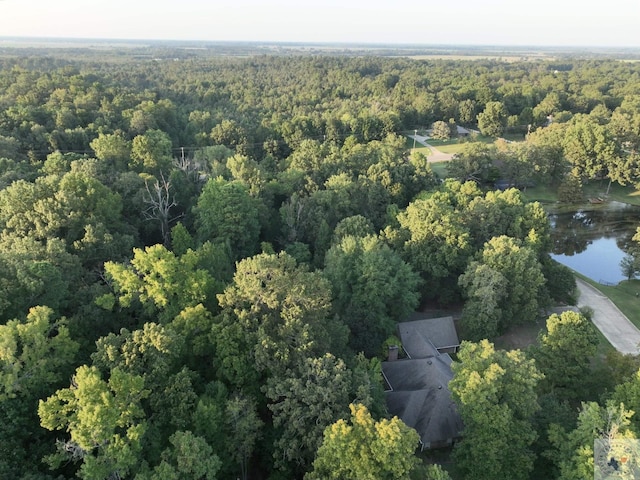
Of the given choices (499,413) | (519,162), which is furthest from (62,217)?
(519,162)

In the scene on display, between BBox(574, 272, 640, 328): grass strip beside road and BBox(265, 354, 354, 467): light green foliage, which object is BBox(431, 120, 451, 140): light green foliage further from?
BBox(265, 354, 354, 467): light green foliage

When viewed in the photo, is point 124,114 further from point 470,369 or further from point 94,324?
point 470,369

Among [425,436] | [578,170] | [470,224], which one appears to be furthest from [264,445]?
[578,170]

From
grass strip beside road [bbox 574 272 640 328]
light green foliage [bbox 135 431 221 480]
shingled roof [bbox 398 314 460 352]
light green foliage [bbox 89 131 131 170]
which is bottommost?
grass strip beside road [bbox 574 272 640 328]

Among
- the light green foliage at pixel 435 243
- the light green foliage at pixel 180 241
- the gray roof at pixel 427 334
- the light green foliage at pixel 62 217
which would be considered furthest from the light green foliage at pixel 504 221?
the light green foliage at pixel 62 217

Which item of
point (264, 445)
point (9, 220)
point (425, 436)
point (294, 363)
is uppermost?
point (9, 220)

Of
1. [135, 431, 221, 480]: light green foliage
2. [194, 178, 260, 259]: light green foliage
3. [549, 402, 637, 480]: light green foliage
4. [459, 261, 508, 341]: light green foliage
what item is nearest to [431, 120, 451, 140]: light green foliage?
[194, 178, 260, 259]: light green foliage

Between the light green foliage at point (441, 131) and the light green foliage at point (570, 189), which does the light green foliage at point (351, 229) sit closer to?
the light green foliage at point (570, 189)

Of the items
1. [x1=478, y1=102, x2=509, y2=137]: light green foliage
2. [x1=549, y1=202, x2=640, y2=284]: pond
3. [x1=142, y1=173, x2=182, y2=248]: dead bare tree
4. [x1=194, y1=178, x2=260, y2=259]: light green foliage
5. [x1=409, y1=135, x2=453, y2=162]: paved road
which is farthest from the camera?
[x1=478, y1=102, x2=509, y2=137]: light green foliage

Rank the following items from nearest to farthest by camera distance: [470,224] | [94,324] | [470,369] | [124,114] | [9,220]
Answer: [470,369], [94,324], [9,220], [470,224], [124,114]
